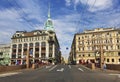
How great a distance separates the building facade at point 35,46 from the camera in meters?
125

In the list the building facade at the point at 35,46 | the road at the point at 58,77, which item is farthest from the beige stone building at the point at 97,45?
the road at the point at 58,77

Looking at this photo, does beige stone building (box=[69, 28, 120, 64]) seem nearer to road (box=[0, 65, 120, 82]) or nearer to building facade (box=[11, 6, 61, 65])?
building facade (box=[11, 6, 61, 65])

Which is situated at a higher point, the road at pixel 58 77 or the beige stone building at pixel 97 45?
the beige stone building at pixel 97 45

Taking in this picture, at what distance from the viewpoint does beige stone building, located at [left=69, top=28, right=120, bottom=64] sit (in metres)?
110

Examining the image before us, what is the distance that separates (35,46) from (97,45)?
37.0 metres

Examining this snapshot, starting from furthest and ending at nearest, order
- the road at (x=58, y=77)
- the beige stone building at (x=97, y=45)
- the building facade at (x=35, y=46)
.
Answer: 1. the building facade at (x=35, y=46)
2. the beige stone building at (x=97, y=45)
3. the road at (x=58, y=77)

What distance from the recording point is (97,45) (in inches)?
4537

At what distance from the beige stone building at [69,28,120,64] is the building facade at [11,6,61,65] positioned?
1612 centimetres

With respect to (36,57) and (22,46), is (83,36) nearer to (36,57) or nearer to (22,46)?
(36,57)

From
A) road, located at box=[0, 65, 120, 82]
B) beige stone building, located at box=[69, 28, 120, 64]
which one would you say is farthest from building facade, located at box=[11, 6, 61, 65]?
road, located at box=[0, 65, 120, 82]

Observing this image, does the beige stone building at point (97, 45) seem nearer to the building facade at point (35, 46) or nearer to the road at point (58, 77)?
the building facade at point (35, 46)

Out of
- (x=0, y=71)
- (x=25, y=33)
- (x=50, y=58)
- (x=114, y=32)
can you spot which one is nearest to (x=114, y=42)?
(x=114, y=32)

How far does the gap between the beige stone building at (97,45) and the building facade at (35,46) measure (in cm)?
1612

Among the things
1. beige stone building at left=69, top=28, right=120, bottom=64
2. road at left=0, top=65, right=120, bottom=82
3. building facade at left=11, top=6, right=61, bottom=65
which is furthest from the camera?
building facade at left=11, top=6, right=61, bottom=65
